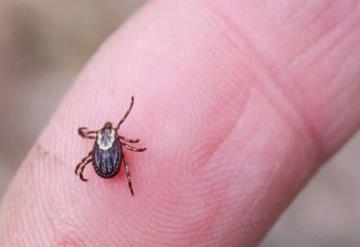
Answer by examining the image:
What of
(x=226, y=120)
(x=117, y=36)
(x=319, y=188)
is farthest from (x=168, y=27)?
(x=319, y=188)

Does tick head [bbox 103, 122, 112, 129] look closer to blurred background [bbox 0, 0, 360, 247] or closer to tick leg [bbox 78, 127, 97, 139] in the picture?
tick leg [bbox 78, 127, 97, 139]

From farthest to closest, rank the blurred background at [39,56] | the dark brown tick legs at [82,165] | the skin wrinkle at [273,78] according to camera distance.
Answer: the blurred background at [39,56], the skin wrinkle at [273,78], the dark brown tick legs at [82,165]

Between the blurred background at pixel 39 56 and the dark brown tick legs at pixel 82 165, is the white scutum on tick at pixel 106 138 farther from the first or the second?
the blurred background at pixel 39 56

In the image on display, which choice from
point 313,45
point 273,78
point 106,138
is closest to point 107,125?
point 106,138

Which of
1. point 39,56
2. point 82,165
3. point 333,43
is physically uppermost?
point 39,56

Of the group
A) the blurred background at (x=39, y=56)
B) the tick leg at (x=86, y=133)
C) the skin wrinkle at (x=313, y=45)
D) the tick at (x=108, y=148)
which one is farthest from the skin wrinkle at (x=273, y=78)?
the blurred background at (x=39, y=56)

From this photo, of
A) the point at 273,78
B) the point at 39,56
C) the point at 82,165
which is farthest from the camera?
the point at 39,56

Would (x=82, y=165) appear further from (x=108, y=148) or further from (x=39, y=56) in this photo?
(x=39, y=56)

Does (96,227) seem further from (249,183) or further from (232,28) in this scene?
(232,28)
